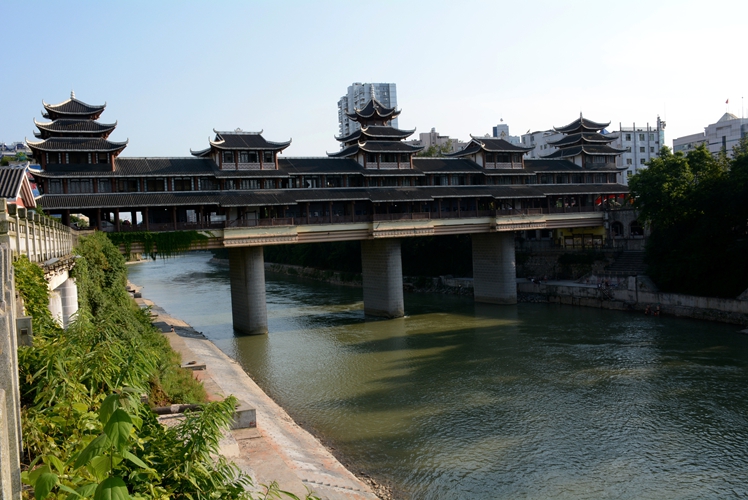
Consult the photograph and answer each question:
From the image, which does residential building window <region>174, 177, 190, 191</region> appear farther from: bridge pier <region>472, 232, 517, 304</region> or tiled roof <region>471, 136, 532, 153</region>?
tiled roof <region>471, 136, 532, 153</region>

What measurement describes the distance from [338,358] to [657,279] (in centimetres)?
2181

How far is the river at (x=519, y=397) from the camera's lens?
1534 centimetres

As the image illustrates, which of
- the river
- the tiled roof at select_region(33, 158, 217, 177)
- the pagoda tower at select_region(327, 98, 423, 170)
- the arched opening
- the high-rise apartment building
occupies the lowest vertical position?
the river

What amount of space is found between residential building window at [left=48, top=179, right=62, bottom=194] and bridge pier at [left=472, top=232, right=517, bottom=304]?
28.0 metres

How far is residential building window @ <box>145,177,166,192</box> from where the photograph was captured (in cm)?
3491

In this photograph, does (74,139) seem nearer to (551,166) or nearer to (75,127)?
(75,127)

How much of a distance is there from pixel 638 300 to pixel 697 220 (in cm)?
598

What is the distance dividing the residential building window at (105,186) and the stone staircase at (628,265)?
33.3 meters

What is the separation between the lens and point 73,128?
3456 cm

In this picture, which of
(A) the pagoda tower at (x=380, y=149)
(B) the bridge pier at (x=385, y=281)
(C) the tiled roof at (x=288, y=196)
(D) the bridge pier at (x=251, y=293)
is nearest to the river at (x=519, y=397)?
(D) the bridge pier at (x=251, y=293)

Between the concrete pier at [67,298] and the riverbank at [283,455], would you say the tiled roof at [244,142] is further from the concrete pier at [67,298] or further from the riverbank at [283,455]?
the concrete pier at [67,298]

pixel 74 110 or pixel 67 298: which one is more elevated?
pixel 74 110

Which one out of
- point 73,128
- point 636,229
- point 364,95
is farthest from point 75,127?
point 364,95

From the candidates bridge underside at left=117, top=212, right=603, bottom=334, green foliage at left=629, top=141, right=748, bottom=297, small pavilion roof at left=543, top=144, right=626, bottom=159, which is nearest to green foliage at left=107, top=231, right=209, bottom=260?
bridge underside at left=117, top=212, right=603, bottom=334
